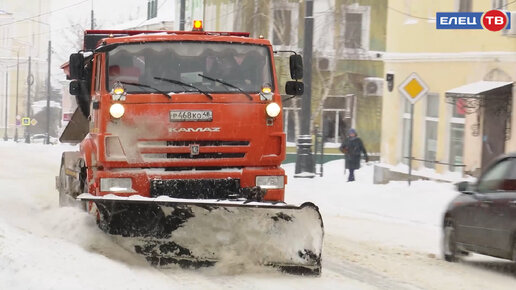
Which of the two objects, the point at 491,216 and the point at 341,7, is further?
the point at 341,7

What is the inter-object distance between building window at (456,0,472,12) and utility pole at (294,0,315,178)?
3.71 meters

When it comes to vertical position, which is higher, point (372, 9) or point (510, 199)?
point (372, 9)

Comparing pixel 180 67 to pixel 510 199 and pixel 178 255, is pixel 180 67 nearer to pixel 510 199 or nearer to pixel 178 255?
pixel 178 255

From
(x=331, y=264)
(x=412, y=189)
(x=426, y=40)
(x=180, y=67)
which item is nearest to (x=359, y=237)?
(x=331, y=264)

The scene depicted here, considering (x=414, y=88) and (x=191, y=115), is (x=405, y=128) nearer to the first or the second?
(x=414, y=88)

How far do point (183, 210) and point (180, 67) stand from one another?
2065mm

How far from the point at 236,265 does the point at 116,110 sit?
2131mm

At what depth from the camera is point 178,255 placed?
1032 centimetres

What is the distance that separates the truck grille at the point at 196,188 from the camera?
11.0 metres

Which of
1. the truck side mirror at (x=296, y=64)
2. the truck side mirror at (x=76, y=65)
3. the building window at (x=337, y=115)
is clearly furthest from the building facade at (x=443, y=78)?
the building window at (x=337, y=115)

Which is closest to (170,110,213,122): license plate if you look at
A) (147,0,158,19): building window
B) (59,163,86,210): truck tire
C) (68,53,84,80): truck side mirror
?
(68,53,84,80): truck side mirror

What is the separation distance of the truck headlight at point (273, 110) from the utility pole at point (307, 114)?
551 inches

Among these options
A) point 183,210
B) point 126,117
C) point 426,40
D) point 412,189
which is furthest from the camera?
point 426,40

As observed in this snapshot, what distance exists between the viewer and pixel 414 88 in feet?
73.0
